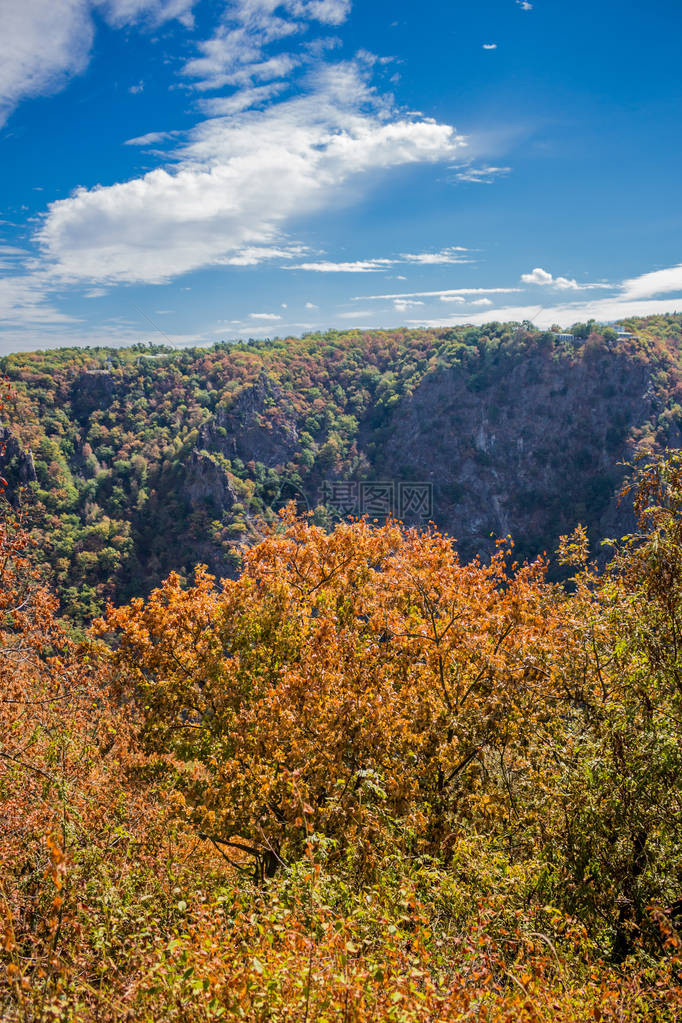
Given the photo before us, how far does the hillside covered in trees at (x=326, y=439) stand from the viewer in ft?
302

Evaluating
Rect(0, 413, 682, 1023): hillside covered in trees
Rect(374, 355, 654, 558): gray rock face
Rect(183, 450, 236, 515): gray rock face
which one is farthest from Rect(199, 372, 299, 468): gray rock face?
Rect(0, 413, 682, 1023): hillside covered in trees

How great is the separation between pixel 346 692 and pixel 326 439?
11904 cm

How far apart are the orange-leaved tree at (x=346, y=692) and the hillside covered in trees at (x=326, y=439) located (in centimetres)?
6918

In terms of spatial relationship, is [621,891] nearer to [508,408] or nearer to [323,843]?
[323,843]

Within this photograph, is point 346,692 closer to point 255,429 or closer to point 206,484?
point 206,484

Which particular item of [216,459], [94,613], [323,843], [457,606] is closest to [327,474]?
[216,459]

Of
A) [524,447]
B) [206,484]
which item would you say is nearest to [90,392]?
[206,484]

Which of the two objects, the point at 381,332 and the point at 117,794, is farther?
the point at 381,332

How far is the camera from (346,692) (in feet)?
27.5

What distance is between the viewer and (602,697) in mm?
9156

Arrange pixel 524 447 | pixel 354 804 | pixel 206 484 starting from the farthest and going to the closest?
1. pixel 524 447
2. pixel 206 484
3. pixel 354 804

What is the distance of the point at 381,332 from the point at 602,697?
16677cm

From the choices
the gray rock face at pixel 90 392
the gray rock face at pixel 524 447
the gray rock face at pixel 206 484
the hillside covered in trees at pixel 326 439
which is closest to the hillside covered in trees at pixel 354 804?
the hillside covered in trees at pixel 326 439

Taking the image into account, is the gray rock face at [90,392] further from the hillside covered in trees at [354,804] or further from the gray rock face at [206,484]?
the hillside covered in trees at [354,804]
